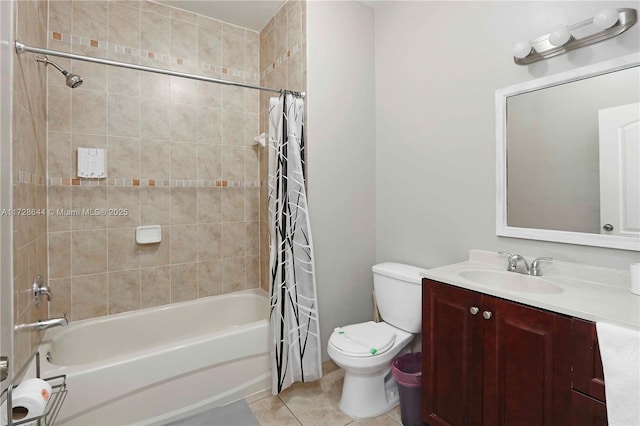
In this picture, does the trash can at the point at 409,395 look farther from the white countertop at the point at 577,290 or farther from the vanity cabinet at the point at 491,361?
the white countertop at the point at 577,290

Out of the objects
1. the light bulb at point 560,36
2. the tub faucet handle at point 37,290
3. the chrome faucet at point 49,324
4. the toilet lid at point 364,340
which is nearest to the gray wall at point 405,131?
the light bulb at point 560,36

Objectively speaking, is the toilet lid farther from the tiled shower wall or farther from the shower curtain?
the tiled shower wall

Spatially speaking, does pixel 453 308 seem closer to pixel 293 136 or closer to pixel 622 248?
pixel 622 248

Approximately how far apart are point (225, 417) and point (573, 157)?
7.43 feet

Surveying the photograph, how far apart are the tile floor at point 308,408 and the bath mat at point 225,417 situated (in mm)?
42

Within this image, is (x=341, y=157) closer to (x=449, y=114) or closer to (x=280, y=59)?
(x=449, y=114)

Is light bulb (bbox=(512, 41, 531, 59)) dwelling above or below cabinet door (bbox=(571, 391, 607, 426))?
above

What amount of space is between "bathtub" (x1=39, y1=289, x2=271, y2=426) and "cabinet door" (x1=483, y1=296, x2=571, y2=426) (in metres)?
1.34

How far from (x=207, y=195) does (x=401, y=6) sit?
1.99m

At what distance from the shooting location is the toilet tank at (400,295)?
1.90m

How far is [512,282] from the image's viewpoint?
157cm

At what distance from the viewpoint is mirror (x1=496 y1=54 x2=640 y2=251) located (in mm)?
1330

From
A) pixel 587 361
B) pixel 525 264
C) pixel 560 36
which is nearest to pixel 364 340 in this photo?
pixel 525 264

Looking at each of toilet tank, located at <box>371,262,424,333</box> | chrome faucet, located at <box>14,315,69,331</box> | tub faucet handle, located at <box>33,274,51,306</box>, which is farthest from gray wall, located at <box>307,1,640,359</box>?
tub faucet handle, located at <box>33,274,51,306</box>
